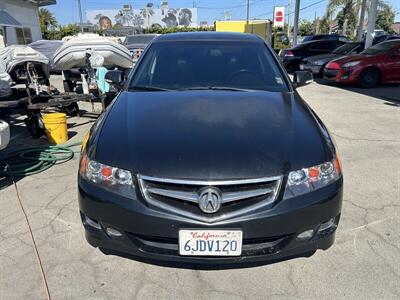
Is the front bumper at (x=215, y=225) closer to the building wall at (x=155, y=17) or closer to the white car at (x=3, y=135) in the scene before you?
the white car at (x=3, y=135)

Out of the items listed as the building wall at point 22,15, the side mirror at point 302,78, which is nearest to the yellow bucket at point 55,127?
the side mirror at point 302,78

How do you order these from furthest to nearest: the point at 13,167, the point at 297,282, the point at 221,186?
the point at 13,167
the point at 297,282
the point at 221,186

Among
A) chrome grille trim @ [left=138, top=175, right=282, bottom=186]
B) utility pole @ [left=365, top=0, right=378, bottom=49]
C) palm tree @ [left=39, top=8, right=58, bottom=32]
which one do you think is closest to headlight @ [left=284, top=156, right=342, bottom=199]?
chrome grille trim @ [left=138, top=175, right=282, bottom=186]

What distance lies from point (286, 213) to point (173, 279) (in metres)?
0.95

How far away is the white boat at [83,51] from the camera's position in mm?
7848

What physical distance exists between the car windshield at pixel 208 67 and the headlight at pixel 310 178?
129 centimetres

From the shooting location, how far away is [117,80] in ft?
14.0

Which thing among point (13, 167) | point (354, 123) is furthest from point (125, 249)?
point (354, 123)

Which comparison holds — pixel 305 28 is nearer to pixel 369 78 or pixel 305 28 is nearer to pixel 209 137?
pixel 369 78

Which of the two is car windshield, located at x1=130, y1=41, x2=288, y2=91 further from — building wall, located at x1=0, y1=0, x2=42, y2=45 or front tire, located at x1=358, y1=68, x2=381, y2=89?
building wall, located at x1=0, y1=0, x2=42, y2=45

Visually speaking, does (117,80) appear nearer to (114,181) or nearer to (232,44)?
(232,44)

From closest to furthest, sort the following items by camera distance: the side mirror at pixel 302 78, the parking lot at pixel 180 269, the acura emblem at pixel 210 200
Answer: the acura emblem at pixel 210 200 < the parking lot at pixel 180 269 < the side mirror at pixel 302 78

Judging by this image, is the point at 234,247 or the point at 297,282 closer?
the point at 234,247

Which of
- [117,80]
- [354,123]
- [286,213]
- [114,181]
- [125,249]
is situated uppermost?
[117,80]
